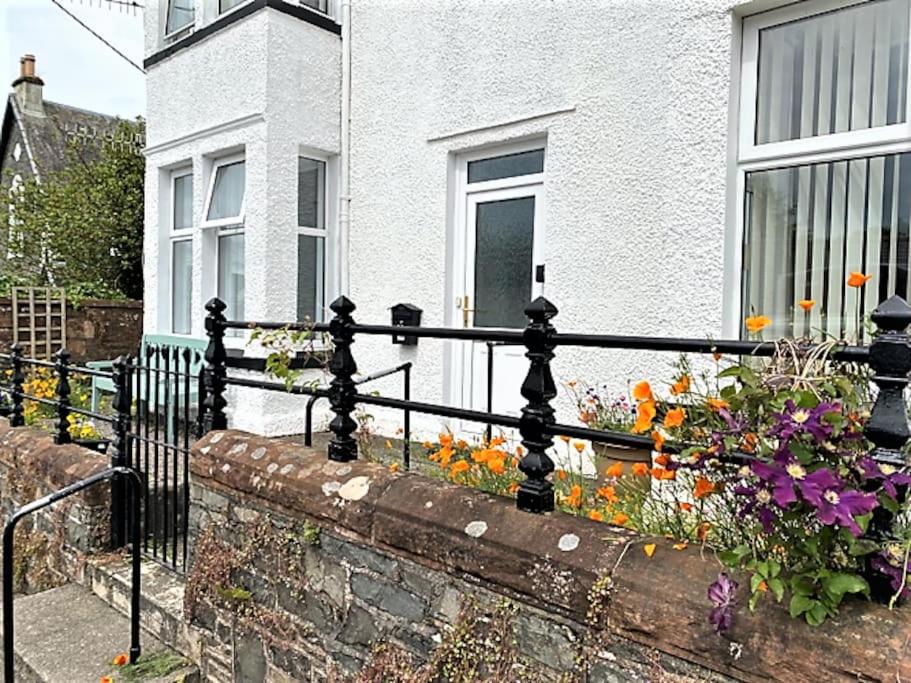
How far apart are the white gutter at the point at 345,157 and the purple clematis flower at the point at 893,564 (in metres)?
5.38

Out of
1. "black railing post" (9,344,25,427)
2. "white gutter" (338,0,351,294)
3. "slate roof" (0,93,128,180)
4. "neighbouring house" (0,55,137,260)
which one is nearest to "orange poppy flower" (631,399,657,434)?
"white gutter" (338,0,351,294)

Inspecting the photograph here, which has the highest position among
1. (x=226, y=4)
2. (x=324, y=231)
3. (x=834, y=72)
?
(x=226, y=4)

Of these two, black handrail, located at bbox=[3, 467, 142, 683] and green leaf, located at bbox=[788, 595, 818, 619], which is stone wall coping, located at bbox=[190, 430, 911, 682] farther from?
black handrail, located at bbox=[3, 467, 142, 683]

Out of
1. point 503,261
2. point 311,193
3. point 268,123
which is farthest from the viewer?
point 311,193

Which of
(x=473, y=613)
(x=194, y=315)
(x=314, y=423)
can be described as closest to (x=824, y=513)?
(x=473, y=613)

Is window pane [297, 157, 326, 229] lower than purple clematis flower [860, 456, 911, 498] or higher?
higher

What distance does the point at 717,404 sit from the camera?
5.36 feet

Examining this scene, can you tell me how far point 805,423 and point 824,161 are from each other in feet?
9.57

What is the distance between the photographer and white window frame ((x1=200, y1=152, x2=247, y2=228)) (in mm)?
6732

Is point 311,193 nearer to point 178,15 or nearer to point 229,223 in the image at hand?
point 229,223

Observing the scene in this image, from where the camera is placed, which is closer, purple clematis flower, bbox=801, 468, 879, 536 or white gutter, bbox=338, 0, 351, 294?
purple clematis flower, bbox=801, 468, 879, 536

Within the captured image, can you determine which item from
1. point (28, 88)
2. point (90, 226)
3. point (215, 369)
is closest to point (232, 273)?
point (215, 369)

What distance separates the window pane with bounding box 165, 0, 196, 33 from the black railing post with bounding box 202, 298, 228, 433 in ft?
17.9

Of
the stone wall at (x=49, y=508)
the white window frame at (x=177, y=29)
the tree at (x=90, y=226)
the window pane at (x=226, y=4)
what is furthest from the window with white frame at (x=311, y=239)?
the tree at (x=90, y=226)
